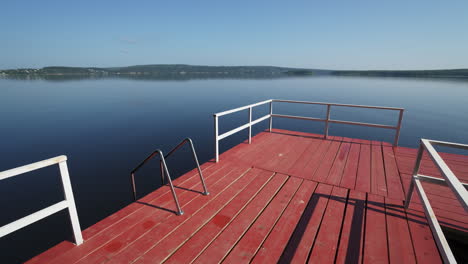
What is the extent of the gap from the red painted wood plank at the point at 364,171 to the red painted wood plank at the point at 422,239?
0.77 metres

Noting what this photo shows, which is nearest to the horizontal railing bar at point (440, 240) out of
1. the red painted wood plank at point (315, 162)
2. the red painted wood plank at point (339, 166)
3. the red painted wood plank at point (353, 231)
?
the red painted wood plank at point (353, 231)

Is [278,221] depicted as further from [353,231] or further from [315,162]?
[315,162]

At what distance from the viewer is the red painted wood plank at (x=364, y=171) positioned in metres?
3.98

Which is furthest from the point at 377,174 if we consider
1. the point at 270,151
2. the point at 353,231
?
the point at 270,151

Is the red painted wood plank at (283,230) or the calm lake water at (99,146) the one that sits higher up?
the red painted wood plank at (283,230)

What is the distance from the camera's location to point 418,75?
13388 cm

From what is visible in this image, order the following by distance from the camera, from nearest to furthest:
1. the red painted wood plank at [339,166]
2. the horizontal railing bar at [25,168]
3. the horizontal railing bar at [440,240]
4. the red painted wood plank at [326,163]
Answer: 1. the horizontal railing bar at [440,240]
2. the horizontal railing bar at [25,168]
3. the red painted wood plank at [339,166]
4. the red painted wood plank at [326,163]

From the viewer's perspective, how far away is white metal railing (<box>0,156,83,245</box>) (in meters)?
1.99

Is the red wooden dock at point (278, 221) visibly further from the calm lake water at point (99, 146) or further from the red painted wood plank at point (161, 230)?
the calm lake water at point (99, 146)

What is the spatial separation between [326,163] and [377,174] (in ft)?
3.18

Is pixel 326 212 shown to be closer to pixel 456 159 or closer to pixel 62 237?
pixel 456 159

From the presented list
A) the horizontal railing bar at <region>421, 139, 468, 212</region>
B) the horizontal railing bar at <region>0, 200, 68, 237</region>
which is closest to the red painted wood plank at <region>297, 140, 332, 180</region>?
the horizontal railing bar at <region>421, 139, 468, 212</region>

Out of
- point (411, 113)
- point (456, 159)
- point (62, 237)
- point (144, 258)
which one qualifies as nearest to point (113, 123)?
point (62, 237)

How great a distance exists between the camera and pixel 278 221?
303cm
